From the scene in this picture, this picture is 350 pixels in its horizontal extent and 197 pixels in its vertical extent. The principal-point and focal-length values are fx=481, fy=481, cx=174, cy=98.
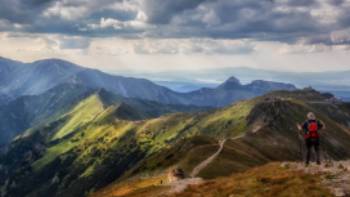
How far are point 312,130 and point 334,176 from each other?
533 centimetres

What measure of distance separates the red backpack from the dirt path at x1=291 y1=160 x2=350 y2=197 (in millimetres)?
3266

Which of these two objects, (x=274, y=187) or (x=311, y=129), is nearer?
(x=274, y=187)

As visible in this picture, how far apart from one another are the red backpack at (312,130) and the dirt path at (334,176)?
10.7 ft

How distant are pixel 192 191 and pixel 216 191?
17.8ft

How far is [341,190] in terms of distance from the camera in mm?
36812

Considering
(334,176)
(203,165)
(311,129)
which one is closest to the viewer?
(334,176)

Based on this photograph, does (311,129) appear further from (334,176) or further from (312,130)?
(334,176)

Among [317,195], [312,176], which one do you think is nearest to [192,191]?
[312,176]

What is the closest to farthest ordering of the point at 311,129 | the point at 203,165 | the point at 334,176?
the point at 334,176 → the point at 311,129 → the point at 203,165

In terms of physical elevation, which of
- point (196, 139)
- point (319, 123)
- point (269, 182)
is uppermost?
point (319, 123)

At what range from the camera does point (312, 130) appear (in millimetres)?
45531

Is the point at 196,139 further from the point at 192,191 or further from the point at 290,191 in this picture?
the point at 290,191

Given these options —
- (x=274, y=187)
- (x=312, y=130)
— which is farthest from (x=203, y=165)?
(x=274, y=187)

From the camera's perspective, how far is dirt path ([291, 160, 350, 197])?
36.8m
